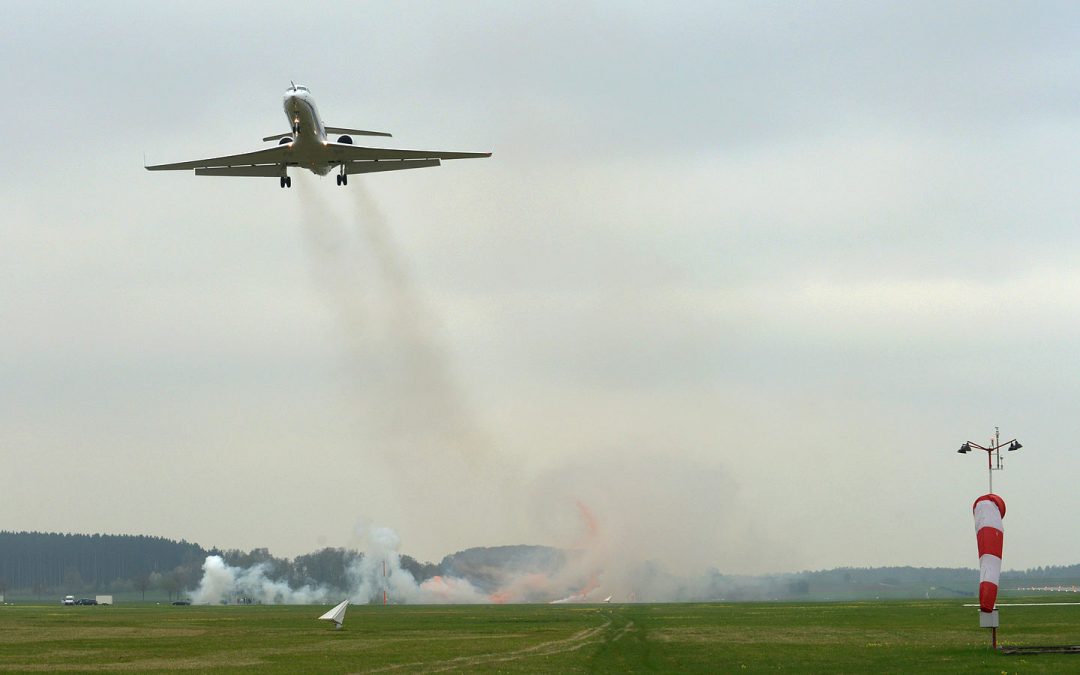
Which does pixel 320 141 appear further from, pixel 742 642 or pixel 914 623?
pixel 914 623

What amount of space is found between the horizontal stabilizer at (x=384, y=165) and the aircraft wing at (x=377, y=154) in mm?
755

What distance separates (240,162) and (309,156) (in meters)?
4.96

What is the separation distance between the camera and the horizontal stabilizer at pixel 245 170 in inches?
3157

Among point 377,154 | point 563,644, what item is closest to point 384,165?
point 377,154

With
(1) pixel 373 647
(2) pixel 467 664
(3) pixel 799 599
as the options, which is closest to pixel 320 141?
(1) pixel 373 647

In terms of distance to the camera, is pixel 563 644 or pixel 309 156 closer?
pixel 563 644

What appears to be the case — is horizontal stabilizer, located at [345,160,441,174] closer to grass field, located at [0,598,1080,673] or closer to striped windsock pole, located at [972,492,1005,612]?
grass field, located at [0,598,1080,673]

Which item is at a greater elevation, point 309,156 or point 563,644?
point 309,156

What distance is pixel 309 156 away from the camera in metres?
77.7

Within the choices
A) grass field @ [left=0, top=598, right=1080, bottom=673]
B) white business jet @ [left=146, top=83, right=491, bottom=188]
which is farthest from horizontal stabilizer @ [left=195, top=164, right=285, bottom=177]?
grass field @ [left=0, top=598, right=1080, bottom=673]

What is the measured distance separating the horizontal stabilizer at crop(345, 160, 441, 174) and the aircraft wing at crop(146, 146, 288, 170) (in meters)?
4.47

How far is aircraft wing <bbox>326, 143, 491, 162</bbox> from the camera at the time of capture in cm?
7681

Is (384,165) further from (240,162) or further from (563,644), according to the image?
(563,644)

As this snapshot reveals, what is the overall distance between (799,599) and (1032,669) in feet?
366
